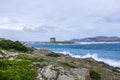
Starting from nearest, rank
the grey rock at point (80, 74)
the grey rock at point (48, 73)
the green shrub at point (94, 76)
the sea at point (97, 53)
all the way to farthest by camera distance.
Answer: the grey rock at point (48, 73) → the grey rock at point (80, 74) → the green shrub at point (94, 76) → the sea at point (97, 53)

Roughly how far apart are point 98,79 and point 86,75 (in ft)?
4.31

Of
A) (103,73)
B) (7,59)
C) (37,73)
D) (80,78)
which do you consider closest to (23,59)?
(7,59)

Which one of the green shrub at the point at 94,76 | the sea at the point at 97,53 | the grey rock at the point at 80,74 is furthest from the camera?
the sea at the point at 97,53

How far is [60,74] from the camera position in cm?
1568

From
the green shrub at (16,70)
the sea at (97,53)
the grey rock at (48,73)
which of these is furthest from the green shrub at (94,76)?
the sea at (97,53)

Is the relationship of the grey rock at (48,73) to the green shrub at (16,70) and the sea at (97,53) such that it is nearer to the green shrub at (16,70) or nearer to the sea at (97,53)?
the green shrub at (16,70)

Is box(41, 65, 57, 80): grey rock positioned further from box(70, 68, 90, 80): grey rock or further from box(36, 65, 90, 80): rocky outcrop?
box(70, 68, 90, 80): grey rock

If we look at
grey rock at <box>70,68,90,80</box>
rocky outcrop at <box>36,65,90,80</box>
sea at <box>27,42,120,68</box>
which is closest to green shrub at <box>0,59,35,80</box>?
rocky outcrop at <box>36,65,90,80</box>

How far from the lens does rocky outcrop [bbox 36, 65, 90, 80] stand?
606 inches

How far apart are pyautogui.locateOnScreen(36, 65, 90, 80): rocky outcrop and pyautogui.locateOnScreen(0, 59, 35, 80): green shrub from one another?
1.37 feet

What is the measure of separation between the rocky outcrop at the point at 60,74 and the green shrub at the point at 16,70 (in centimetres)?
42

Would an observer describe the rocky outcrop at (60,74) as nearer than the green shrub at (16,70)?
No

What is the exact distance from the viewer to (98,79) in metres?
17.4

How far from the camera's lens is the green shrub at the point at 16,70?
1470cm
